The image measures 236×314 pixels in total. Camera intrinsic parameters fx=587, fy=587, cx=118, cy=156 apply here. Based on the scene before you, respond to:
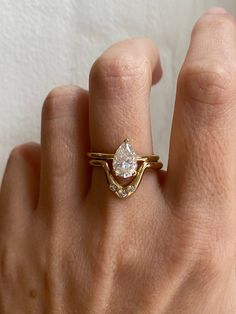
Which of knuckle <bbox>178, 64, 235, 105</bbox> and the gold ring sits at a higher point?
knuckle <bbox>178, 64, 235, 105</bbox>

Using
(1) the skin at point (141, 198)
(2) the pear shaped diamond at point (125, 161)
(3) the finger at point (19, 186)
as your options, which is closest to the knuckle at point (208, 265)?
(1) the skin at point (141, 198)

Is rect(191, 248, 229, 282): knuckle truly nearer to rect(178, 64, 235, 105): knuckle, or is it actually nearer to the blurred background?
rect(178, 64, 235, 105): knuckle

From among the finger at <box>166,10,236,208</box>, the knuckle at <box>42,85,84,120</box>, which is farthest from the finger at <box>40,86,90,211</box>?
the finger at <box>166,10,236,208</box>

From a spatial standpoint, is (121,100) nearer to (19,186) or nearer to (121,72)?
(121,72)

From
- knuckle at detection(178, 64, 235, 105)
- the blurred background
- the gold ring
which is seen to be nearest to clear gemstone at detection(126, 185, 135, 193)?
the gold ring

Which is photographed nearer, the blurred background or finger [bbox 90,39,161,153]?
finger [bbox 90,39,161,153]

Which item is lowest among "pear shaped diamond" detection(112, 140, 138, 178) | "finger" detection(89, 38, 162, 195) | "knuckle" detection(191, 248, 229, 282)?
"knuckle" detection(191, 248, 229, 282)
